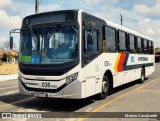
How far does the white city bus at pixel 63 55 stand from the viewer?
381 inches

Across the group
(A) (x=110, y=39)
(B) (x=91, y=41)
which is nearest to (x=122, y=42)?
(A) (x=110, y=39)

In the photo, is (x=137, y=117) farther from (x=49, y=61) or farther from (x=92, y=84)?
(x=49, y=61)

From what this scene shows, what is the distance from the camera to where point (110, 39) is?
12.9 meters

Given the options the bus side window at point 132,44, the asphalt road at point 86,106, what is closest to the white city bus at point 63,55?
the asphalt road at point 86,106


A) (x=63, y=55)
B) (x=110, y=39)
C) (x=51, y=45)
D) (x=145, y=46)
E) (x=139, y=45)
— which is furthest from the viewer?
(x=145, y=46)

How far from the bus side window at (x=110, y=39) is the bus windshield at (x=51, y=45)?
111 inches

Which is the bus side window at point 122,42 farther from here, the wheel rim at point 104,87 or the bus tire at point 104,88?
the wheel rim at point 104,87

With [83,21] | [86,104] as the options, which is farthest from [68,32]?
[86,104]

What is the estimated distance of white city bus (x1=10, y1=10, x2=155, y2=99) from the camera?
9688 millimetres

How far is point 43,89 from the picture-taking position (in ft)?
32.9

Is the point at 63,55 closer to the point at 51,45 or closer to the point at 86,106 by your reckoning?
the point at 51,45

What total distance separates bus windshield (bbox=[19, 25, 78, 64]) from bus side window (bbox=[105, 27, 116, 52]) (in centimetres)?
281

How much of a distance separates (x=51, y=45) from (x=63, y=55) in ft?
1.92

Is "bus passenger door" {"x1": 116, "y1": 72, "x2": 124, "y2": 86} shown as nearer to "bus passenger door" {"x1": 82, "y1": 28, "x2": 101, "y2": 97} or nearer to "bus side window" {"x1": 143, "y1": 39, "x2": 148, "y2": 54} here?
"bus passenger door" {"x1": 82, "y1": 28, "x2": 101, "y2": 97}
